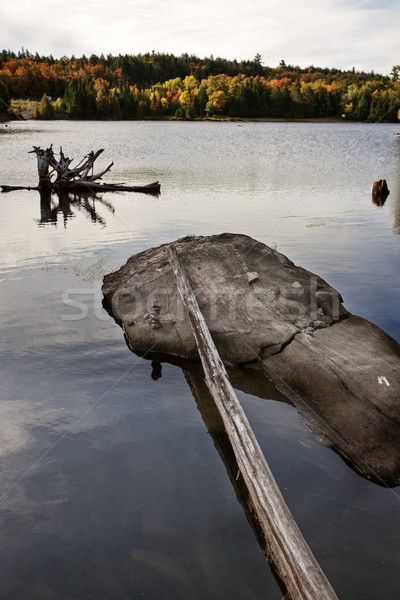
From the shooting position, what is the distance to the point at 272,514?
4629mm

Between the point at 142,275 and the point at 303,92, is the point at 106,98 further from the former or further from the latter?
the point at 142,275

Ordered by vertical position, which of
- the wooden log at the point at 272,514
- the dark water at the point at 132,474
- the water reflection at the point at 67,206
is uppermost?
the water reflection at the point at 67,206

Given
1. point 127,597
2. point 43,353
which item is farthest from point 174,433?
point 43,353

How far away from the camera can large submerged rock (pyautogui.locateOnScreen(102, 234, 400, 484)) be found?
6.64m

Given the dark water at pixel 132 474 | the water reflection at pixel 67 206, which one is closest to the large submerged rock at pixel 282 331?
the dark water at pixel 132 474

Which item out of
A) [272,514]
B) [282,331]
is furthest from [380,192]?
[272,514]

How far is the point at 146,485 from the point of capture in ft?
19.1

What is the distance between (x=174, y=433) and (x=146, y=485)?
1.14 meters

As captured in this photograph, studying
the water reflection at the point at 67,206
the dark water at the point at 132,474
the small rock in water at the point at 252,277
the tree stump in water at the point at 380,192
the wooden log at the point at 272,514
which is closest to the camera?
the wooden log at the point at 272,514

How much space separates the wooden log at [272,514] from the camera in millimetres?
3986

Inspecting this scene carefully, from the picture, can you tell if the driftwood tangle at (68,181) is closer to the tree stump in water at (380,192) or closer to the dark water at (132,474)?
the tree stump in water at (380,192)

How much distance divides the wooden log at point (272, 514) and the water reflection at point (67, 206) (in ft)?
53.1

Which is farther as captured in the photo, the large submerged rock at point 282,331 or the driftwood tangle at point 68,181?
the driftwood tangle at point 68,181

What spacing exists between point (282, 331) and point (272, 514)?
4.44 metres
